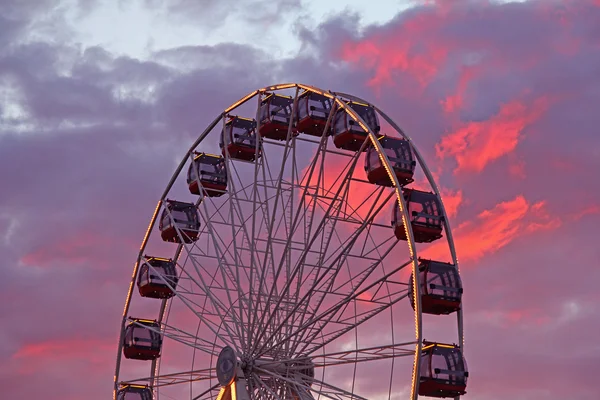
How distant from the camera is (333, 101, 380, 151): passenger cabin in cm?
3622

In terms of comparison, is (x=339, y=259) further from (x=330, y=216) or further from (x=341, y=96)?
(x=341, y=96)

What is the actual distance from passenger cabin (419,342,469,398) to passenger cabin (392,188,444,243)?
328 cm

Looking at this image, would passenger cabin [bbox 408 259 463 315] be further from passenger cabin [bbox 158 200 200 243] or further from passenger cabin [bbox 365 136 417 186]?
passenger cabin [bbox 158 200 200 243]

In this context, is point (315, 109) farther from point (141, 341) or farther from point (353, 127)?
point (141, 341)

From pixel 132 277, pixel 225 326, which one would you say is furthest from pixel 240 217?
pixel 132 277

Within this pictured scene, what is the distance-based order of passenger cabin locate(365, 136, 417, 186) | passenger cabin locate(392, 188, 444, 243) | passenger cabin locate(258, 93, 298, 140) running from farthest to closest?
passenger cabin locate(258, 93, 298, 140) < passenger cabin locate(365, 136, 417, 186) < passenger cabin locate(392, 188, 444, 243)

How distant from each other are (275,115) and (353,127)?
145 inches

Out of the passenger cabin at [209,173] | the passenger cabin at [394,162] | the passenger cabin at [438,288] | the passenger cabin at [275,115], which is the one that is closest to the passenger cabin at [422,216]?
the passenger cabin at [394,162]

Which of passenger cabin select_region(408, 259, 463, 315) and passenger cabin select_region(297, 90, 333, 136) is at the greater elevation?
passenger cabin select_region(297, 90, 333, 136)

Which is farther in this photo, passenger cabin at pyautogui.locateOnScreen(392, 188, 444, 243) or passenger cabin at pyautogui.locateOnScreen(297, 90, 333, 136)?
passenger cabin at pyautogui.locateOnScreen(297, 90, 333, 136)

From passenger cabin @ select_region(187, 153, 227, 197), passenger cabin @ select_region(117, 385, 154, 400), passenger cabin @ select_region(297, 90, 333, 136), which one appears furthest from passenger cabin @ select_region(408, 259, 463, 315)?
passenger cabin @ select_region(117, 385, 154, 400)

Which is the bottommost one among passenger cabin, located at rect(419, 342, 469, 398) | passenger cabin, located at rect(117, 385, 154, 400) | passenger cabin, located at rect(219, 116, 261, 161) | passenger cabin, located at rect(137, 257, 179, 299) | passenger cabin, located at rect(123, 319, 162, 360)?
passenger cabin, located at rect(419, 342, 469, 398)

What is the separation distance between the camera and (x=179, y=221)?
42062 mm

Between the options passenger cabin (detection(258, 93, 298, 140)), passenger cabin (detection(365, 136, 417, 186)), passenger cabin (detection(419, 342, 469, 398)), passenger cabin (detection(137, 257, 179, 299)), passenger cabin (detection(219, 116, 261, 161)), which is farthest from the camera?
passenger cabin (detection(137, 257, 179, 299))
